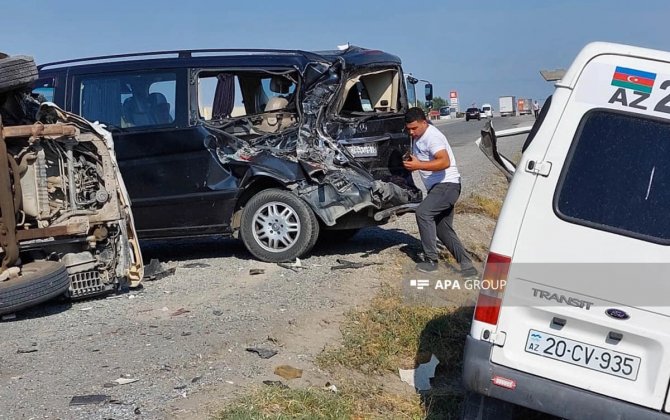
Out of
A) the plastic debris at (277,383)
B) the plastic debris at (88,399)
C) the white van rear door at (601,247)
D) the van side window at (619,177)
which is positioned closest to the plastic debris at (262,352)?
the plastic debris at (277,383)

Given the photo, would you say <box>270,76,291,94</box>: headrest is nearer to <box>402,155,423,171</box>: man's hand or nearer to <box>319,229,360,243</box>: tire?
<box>402,155,423,171</box>: man's hand

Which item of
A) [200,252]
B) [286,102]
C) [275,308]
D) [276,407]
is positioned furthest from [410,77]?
[276,407]

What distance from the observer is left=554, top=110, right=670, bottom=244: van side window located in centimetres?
370

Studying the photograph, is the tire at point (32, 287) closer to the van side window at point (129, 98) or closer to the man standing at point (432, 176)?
the van side window at point (129, 98)

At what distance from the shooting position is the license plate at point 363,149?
334 inches

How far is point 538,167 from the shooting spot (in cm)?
391

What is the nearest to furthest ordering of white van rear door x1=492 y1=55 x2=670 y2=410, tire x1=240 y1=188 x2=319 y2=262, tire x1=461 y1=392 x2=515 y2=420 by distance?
white van rear door x1=492 y1=55 x2=670 y2=410, tire x1=461 y1=392 x2=515 y2=420, tire x1=240 y1=188 x2=319 y2=262

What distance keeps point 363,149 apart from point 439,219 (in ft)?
3.74

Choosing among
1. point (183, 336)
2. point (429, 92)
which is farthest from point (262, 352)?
point (429, 92)

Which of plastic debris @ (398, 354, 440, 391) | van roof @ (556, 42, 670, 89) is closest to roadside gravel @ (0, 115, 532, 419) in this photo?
plastic debris @ (398, 354, 440, 391)

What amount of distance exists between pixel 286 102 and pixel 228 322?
2979 millimetres

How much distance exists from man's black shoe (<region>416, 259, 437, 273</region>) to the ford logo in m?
4.43

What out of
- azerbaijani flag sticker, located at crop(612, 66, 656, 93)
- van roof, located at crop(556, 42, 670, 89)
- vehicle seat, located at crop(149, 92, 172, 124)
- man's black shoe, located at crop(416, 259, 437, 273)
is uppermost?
van roof, located at crop(556, 42, 670, 89)

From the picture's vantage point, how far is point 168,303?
7.21m
